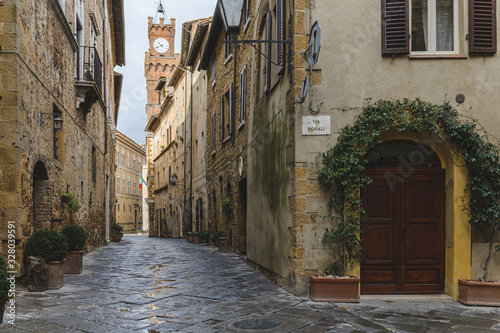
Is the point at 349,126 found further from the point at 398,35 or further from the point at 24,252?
the point at 24,252

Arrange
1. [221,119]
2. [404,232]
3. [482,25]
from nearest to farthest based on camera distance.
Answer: [482,25]
[404,232]
[221,119]

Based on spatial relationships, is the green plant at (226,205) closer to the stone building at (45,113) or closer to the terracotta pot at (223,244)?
the terracotta pot at (223,244)

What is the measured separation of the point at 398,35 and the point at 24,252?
21.3 feet

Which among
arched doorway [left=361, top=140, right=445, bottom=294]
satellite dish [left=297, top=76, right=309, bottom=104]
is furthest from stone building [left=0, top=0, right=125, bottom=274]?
arched doorway [left=361, top=140, right=445, bottom=294]

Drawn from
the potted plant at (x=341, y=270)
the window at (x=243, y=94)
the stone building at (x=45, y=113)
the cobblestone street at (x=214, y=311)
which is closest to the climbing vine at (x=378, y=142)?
the potted plant at (x=341, y=270)

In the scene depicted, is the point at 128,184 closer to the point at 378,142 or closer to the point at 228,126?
the point at 228,126

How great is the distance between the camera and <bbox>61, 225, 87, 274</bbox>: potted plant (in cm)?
993

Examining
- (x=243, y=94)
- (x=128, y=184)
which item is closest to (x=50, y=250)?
(x=243, y=94)

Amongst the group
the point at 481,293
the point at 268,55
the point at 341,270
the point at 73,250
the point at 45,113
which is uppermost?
the point at 268,55

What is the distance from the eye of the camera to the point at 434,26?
294 inches

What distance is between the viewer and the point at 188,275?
9984 mm

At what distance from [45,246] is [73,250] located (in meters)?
2.25

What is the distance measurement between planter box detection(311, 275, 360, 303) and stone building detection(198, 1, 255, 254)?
5.81 metres

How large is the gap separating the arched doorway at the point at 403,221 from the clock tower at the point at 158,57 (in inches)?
2103
